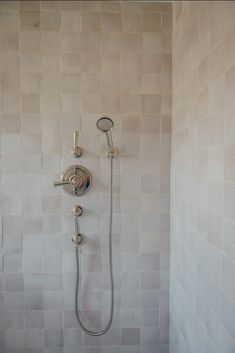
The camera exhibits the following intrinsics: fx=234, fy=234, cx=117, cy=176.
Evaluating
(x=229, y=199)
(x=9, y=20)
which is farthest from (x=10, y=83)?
(x=229, y=199)

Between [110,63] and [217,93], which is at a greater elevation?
[110,63]

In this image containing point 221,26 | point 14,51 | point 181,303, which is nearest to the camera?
point 221,26

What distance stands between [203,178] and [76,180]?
67cm

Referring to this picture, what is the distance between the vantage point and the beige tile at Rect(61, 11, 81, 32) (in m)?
1.26

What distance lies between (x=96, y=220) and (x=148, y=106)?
2.31 feet

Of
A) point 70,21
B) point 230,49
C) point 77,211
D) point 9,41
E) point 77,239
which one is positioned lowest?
point 77,239

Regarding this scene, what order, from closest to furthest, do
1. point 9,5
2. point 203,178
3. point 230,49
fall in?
point 230,49
point 203,178
point 9,5

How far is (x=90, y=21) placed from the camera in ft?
4.14

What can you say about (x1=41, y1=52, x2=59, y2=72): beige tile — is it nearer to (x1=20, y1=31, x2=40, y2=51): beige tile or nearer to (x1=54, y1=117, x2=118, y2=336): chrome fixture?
(x1=20, y1=31, x2=40, y2=51): beige tile

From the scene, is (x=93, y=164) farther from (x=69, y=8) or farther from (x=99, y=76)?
(x=69, y=8)

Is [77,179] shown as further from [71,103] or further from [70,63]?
[70,63]

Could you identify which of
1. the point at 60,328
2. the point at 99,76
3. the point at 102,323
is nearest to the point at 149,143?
the point at 99,76

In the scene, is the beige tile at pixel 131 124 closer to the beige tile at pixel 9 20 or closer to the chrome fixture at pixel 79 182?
the chrome fixture at pixel 79 182

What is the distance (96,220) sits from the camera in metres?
1.32
